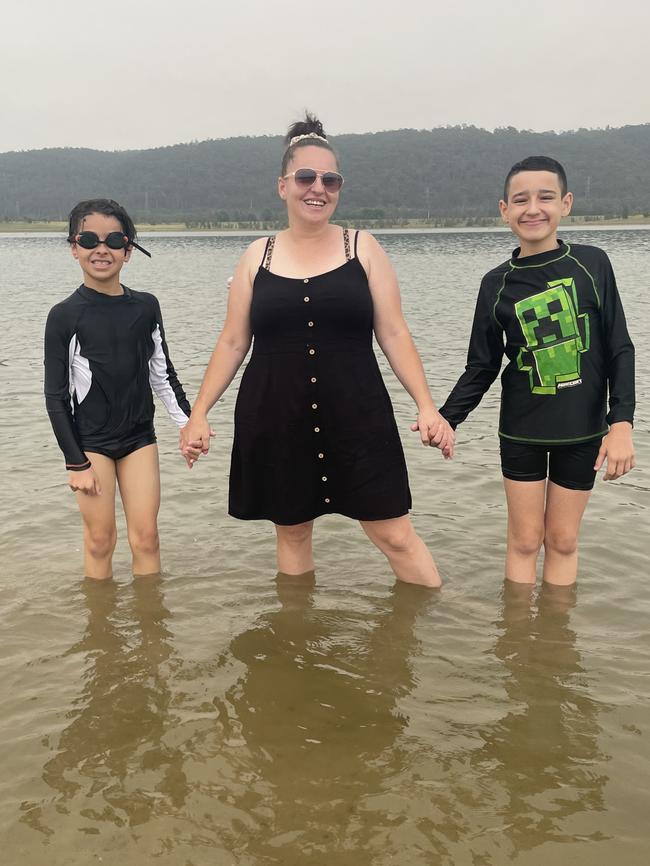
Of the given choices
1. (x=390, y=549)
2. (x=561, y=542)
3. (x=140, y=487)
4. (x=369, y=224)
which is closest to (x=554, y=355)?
(x=561, y=542)

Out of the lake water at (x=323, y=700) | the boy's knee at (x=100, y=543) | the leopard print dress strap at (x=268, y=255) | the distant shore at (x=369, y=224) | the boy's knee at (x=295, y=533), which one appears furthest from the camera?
the distant shore at (x=369, y=224)

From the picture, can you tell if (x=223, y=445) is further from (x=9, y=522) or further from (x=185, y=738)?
(x=185, y=738)

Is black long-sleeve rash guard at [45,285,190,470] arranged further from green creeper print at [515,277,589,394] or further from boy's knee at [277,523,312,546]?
green creeper print at [515,277,589,394]

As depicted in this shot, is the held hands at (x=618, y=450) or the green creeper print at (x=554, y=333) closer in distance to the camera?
the held hands at (x=618, y=450)

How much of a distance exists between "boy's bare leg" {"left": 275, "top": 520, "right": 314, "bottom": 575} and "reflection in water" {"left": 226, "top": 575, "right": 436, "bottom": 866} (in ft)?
0.42

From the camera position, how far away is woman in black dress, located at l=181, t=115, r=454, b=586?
14.0ft

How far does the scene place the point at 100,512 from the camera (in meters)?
4.88

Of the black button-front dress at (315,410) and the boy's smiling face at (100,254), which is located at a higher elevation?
the boy's smiling face at (100,254)

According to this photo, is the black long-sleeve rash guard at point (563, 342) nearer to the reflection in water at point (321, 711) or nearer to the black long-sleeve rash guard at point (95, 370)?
the reflection in water at point (321, 711)

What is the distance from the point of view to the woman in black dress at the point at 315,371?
427 cm

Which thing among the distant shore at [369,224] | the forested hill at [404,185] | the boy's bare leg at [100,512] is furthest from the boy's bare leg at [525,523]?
the forested hill at [404,185]

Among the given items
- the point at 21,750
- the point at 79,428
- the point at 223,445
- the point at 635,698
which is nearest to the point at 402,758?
the point at 635,698

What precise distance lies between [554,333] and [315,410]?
1.40 metres

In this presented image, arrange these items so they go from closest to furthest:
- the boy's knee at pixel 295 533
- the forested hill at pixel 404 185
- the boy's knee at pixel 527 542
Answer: the boy's knee at pixel 527 542 → the boy's knee at pixel 295 533 → the forested hill at pixel 404 185
